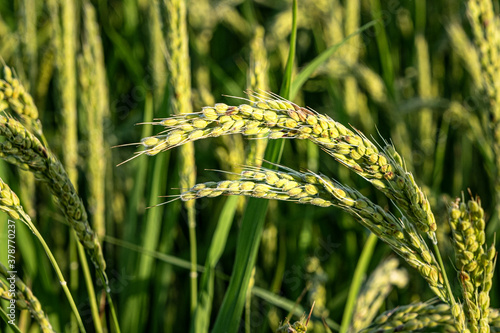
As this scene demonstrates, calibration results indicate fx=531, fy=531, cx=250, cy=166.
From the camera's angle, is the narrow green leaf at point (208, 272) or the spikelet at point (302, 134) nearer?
the spikelet at point (302, 134)

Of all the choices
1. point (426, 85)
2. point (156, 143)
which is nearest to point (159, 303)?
point (156, 143)

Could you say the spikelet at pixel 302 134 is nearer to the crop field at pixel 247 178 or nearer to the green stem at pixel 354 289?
the crop field at pixel 247 178

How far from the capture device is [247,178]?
3.46 ft

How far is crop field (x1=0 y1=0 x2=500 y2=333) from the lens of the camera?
110 centimetres

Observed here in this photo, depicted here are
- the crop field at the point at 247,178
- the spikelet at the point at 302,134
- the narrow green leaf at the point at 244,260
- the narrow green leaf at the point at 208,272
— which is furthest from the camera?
the narrow green leaf at the point at 208,272

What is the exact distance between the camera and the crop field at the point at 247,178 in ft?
3.60

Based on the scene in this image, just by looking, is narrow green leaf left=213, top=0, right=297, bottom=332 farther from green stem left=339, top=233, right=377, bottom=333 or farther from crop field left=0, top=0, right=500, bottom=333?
green stem left=339, top=233, right=377, bottom=333

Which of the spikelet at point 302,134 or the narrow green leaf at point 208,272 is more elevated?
the spikelet at point 302,134

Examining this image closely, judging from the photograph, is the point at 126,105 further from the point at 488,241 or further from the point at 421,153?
the point at 488,241

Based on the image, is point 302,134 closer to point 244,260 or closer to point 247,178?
point 247,178

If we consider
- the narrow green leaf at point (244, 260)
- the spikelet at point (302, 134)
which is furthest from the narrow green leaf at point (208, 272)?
the spikelet at point (302, 134)

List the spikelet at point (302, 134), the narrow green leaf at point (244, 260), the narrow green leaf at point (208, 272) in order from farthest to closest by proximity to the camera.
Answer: the narrow green leaf at point (208, 272) < the narrow green leaf at point (244, 260) < the spikelet at point (302, 134)

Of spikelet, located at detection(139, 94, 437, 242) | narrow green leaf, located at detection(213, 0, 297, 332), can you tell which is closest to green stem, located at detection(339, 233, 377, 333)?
narrow green leaf, located at detection(213, 0, 297, 332)

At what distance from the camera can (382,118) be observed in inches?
128
